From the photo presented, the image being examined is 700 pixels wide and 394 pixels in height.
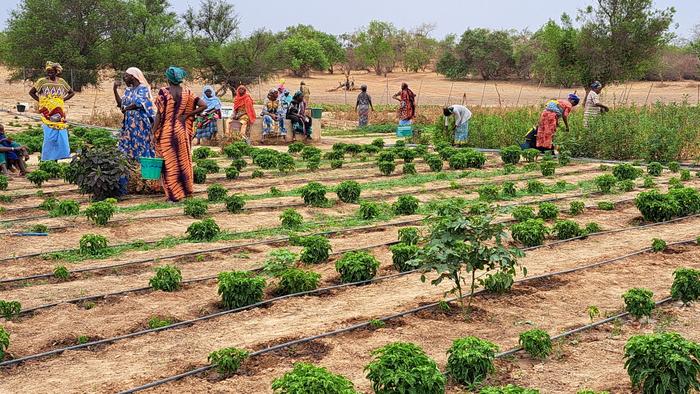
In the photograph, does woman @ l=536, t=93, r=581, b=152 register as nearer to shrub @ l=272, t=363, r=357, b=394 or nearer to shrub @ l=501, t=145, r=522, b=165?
shrub @ l=501, t=145, r=522, b=165

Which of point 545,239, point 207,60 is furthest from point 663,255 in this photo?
point 207,60

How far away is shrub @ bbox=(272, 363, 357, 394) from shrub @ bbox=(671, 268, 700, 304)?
3226 millimetres

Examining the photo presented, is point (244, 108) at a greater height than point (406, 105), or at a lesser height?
greater

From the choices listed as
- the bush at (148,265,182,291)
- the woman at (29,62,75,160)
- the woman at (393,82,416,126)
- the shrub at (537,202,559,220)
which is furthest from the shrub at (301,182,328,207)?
the woman at (393,82,416,126)

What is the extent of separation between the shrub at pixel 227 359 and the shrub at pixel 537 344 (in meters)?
1.83

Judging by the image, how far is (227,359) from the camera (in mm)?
5176

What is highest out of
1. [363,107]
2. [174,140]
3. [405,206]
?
[174,140]

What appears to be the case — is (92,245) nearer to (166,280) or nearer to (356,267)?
(166,280)

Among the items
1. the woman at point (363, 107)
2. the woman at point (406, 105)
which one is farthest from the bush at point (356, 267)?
the woman at point (363, 107)

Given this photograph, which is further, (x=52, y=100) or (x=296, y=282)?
(x=52, y=100)

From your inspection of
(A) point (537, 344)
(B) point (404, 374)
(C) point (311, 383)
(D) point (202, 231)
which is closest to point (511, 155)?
(D) point (202, 231)

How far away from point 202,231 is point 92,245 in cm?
119

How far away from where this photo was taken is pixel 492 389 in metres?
4.50

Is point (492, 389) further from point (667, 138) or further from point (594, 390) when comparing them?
point (667, 138)
